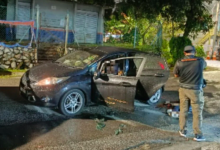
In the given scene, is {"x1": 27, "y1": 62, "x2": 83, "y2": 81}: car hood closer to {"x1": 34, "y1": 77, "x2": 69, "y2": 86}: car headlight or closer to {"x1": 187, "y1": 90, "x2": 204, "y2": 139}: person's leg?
{"x1": 34, "y1": 77, "x2": 69, "y2": 86}: car headlight

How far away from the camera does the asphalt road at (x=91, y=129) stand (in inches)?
183

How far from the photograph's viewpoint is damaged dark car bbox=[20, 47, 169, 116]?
591cm

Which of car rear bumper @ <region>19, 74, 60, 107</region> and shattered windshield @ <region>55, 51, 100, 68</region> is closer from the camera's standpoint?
car rear bumper @ <region>19, 74, 60, 107</region>

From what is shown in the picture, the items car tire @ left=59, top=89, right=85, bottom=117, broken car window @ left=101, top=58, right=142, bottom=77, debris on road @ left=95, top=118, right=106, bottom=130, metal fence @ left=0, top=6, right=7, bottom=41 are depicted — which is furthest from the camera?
metal fence @ left=0, top=6, right=7, bottom=41

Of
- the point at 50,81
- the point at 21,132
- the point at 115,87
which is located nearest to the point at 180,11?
the point at 115,87

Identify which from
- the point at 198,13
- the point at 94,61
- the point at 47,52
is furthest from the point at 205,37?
the point at 94,61

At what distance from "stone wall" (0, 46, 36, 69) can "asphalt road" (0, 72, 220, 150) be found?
4.78 m

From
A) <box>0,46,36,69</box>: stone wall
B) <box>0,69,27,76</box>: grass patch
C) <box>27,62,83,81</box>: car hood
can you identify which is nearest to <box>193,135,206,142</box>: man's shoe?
<box>27,62,83,81</box>: car hood

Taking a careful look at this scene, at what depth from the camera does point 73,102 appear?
6.15 meters

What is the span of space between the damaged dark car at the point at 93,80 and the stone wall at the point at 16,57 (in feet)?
18.2

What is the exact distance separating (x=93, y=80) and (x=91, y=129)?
4.32ft

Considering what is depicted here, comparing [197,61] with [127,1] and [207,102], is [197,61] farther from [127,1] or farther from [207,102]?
[127,1]

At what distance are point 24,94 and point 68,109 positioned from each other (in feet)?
3.45

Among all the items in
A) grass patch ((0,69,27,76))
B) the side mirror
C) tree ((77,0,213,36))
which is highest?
tree ((77,0,213,36))
